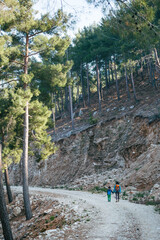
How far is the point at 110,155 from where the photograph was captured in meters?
23.2

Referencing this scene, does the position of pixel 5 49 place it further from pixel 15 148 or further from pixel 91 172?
pixel 91 172

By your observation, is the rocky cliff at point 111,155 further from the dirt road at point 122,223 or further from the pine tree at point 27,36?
the pine tree at point 27,36

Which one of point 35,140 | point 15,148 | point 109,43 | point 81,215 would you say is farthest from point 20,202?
point 109,43

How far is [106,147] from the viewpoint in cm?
2444

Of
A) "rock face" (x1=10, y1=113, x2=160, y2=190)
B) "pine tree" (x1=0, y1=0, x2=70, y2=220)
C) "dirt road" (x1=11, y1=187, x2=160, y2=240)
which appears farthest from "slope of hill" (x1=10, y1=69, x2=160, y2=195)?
"pine tree" (x1=0, y1=0, x2=70, y2=220)

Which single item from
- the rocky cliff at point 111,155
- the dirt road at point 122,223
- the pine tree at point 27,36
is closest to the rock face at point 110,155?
the rocky cliff at point 111,155

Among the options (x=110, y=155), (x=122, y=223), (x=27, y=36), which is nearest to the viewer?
(x=122, y=223)

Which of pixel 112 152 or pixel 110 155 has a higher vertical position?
pixel 112 152

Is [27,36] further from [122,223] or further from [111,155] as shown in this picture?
[111,155]

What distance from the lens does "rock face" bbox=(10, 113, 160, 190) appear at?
644 inches

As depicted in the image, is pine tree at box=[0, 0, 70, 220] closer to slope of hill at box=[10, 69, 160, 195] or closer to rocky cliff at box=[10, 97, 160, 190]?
rocky cliff at box=[10, 97, 160, 190]

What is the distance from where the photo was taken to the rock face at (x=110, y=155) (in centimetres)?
1636

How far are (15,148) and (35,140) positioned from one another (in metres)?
2.08

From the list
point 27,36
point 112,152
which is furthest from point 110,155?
point 27,36
